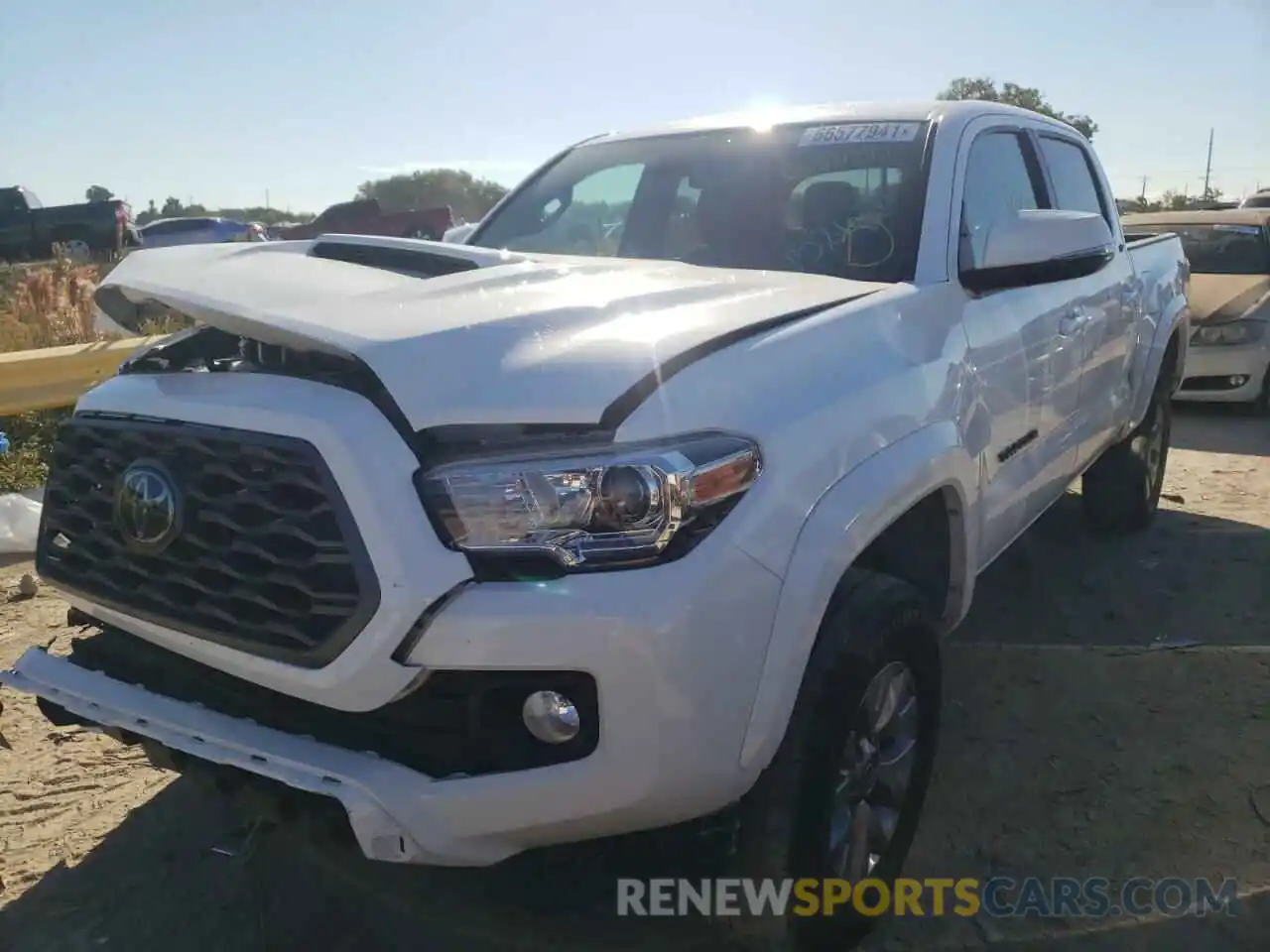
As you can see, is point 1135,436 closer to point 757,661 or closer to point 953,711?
point 953,711

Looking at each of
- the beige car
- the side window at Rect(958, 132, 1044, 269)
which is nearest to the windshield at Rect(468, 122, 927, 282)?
the side window at Rect(958, 132, 1044, 269)

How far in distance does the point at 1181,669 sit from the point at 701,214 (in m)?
2.31

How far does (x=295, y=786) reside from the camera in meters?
1.82

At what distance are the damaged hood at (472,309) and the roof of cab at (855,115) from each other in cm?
85

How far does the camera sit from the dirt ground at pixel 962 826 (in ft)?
7.25

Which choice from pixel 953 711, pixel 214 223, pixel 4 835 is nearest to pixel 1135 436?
pixel 953 711

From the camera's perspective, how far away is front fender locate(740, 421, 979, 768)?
187 cm

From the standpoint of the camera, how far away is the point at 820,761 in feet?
6.72

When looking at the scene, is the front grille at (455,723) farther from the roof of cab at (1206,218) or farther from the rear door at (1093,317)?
the roof of cab at (1206,218)

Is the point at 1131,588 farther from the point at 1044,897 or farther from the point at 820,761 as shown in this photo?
the point at 820,761

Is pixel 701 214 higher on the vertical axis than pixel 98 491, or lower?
higher

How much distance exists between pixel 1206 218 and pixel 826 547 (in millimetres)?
9242

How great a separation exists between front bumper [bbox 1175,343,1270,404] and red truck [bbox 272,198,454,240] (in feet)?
38.9

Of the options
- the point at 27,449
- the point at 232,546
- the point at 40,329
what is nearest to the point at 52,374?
the point at 27,449
